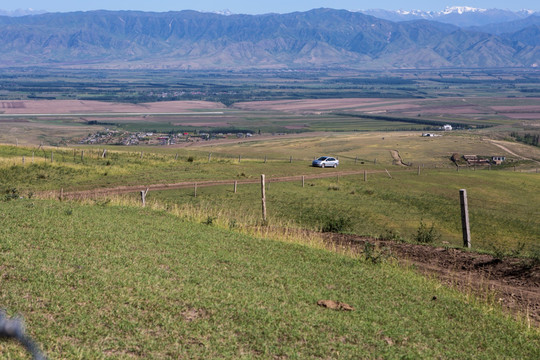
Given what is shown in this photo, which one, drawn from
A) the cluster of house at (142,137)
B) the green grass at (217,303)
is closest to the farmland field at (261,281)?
the green grass at (217,303)

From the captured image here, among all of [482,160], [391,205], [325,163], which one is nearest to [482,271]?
[391,205]

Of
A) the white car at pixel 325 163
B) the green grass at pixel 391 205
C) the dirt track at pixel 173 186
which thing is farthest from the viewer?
the white car at pixel 325 163

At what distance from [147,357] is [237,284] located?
4394mm

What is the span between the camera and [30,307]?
11633 mm

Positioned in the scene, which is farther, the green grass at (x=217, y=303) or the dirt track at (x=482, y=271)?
the dirt track at (x=482, y=271)

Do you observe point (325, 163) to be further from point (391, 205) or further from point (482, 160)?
point (482, 160)

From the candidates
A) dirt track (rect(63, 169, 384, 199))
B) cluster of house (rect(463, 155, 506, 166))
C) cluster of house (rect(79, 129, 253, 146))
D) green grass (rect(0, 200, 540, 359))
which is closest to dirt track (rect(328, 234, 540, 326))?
green grass (rect(0, 200, 540, 359))

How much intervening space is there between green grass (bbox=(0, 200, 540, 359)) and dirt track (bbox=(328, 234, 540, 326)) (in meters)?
1.19

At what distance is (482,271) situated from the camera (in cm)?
1920

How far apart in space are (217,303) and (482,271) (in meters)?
9.51

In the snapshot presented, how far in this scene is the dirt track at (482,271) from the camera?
16109mm

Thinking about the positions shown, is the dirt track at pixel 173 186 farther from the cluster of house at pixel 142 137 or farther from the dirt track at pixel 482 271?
the cluster of house at pixel 142 137

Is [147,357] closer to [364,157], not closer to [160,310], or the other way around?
[160,310]

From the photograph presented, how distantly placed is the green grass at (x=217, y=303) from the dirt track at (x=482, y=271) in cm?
119
